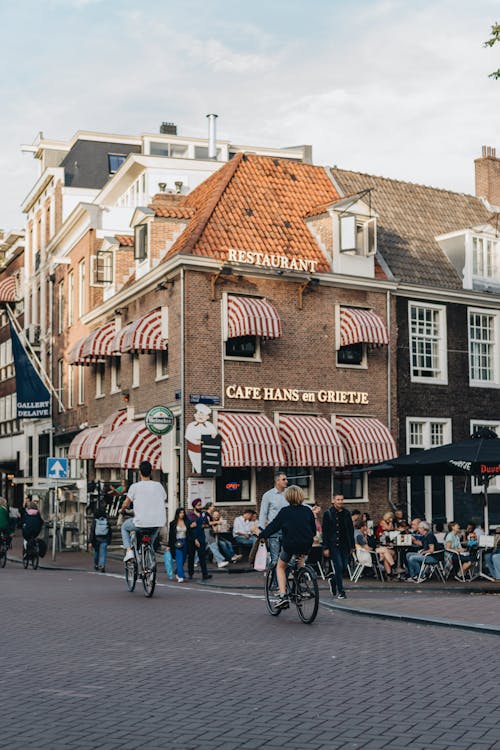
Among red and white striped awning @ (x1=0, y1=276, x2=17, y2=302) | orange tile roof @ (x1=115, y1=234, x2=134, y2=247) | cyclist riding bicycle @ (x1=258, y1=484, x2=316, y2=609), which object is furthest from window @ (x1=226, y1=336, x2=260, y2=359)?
red and white striped awning @ (x1=0, y1=276, x2=17, y2=302)

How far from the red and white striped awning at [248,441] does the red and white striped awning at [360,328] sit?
3.86m

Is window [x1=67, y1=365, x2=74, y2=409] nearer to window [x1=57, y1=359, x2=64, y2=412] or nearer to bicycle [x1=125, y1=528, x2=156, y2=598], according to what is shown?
window [x1=57, y1=359, x2=64, y2=412]

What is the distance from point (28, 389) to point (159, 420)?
55.5 feet

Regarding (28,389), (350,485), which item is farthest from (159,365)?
(28,389)

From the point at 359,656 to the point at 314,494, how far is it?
19.0m

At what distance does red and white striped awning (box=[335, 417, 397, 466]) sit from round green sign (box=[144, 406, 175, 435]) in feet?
19.3

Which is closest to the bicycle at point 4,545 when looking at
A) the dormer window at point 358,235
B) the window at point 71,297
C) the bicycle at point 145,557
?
the bicycle at point 145,557

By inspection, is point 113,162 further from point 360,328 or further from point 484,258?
point 360,328

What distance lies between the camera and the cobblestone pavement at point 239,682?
668 centimetres

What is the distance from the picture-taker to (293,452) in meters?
27.7

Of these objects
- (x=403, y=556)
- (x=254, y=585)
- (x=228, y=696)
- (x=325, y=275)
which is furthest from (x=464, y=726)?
(x=325, y=275)

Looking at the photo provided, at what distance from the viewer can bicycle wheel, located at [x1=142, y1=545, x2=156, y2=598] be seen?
15883 millimetres

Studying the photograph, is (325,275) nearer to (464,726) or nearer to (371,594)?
(371,594)

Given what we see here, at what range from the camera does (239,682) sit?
8594mm
